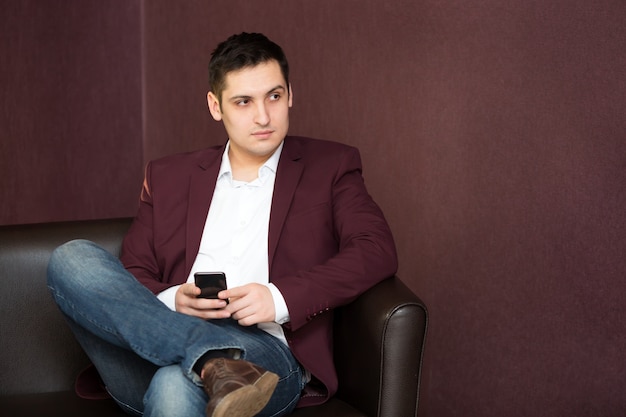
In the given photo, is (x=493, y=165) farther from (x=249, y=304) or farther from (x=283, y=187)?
(x=249, y=304)

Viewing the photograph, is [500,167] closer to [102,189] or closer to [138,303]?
[138,303]

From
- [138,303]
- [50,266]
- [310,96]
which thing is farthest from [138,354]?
[310,96]

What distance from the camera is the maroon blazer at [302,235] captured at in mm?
2229

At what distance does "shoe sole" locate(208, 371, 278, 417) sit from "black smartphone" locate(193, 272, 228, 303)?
1.16 feet

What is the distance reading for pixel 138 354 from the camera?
204 centimetres

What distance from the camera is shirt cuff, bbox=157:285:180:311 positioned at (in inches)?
92.9

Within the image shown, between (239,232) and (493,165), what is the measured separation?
98 centimetres

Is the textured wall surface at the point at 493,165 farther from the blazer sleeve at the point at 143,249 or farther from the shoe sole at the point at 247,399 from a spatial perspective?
the shoe sole at the point at 247,399

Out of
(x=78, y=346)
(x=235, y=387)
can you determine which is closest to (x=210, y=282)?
(x=235, y=387)

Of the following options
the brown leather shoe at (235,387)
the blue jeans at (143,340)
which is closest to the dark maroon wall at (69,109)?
the blue jeans at (143,340)

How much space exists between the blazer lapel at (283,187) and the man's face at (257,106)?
8 cm

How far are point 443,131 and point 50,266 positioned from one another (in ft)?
4.96

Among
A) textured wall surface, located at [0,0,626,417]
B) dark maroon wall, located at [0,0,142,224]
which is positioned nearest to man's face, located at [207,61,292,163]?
textured wall surface, located at [0,0,626,417]

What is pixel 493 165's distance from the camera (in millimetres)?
2893
